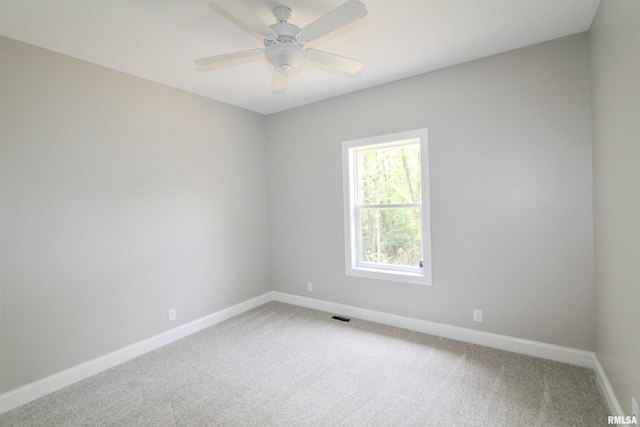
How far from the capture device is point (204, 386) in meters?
2.32

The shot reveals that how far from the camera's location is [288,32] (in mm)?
1775

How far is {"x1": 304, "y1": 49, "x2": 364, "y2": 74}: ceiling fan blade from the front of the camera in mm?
1933

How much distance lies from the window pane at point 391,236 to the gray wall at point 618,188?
147 centimetres

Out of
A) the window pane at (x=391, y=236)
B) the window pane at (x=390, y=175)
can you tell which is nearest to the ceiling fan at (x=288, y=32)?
the window pane at (x=390, y=175)

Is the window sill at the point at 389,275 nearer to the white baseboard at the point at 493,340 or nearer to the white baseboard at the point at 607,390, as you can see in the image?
the white baseboard at the point at 493,340

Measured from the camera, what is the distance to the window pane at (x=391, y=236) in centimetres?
326

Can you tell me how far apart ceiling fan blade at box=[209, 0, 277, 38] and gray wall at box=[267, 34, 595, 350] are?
187 centimetres

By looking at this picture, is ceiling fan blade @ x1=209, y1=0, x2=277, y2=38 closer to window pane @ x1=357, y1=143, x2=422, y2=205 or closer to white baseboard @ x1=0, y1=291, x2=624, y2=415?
window pane @ x1=357, y1=143, x2=422, y2=205

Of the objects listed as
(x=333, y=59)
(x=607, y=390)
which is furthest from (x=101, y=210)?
(x=607, y=390)

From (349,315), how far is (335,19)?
10.1ft

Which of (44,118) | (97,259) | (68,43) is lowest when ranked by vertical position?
(97,259)

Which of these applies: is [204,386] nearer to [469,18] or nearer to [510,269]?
[510,269]

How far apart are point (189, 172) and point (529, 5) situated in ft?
10.8

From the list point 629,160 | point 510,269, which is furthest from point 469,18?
point 510,269
